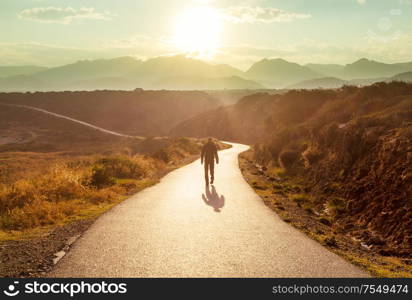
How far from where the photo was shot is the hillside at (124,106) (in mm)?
126788

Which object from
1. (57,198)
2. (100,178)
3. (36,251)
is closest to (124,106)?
(100,178)

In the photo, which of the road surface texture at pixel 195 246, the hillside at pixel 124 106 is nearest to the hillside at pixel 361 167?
the road surface texture at pixel 195 246

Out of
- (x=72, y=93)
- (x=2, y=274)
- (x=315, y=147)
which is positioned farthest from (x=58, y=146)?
(x=72, y=93)

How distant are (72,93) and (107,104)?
2103cm

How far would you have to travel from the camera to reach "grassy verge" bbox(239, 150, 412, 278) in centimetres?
728

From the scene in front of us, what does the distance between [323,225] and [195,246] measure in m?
5.00

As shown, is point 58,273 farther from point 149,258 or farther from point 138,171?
point 138,171

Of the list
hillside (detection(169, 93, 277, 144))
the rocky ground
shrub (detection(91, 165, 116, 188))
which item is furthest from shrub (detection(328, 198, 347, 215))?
hillside (detection(169, 93, 277, 144))

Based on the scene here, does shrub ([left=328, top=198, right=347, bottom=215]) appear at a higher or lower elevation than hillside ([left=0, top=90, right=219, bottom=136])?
lower

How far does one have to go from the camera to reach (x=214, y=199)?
13516mm

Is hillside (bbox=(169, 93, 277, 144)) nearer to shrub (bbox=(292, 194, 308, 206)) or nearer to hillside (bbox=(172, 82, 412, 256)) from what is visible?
hillside (bbox=(172, 82, 412, 256))
